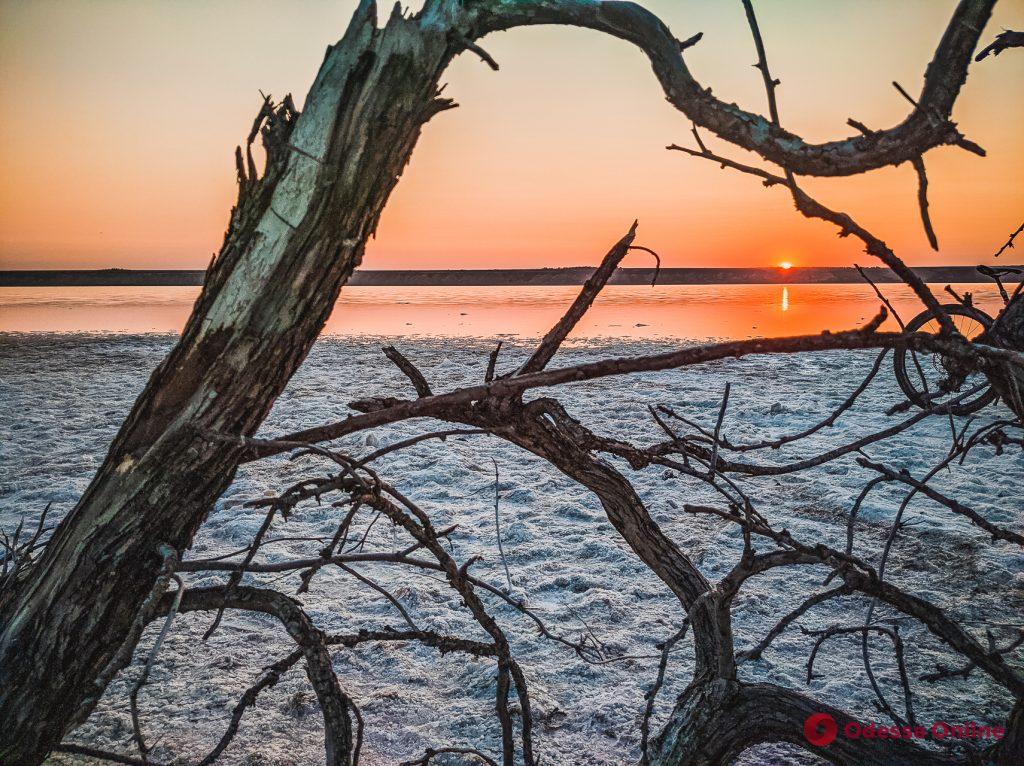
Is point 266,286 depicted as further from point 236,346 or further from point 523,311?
point 523,311

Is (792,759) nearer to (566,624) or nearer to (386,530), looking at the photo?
(566,624)

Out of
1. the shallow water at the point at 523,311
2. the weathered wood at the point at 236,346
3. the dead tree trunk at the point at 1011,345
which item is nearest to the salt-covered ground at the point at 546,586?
the weathered wood at the point at 236,346

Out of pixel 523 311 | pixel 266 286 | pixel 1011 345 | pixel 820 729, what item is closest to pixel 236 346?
pixel 266 286

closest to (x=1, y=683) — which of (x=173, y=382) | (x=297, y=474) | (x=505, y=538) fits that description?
(x=173, y=382)

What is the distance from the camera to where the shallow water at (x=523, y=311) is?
12.2 m

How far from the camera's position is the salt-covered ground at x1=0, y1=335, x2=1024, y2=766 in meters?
2.32

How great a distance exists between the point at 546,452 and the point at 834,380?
6803 mm

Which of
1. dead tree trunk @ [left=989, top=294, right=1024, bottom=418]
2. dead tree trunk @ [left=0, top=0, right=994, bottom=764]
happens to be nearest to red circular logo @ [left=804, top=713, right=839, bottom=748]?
dead tree trunk @ [left=989, top=294, right=1024, bottom=418]

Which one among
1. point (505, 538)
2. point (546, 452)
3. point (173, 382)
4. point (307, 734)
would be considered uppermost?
point (173, 382)

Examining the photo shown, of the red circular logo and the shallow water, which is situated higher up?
the shallow water

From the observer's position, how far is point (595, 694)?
245 centimetres

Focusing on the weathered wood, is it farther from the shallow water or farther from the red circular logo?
the shallow water

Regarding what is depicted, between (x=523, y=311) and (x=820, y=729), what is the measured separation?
1470cm

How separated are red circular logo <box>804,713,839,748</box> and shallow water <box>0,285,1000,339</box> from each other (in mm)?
8583
